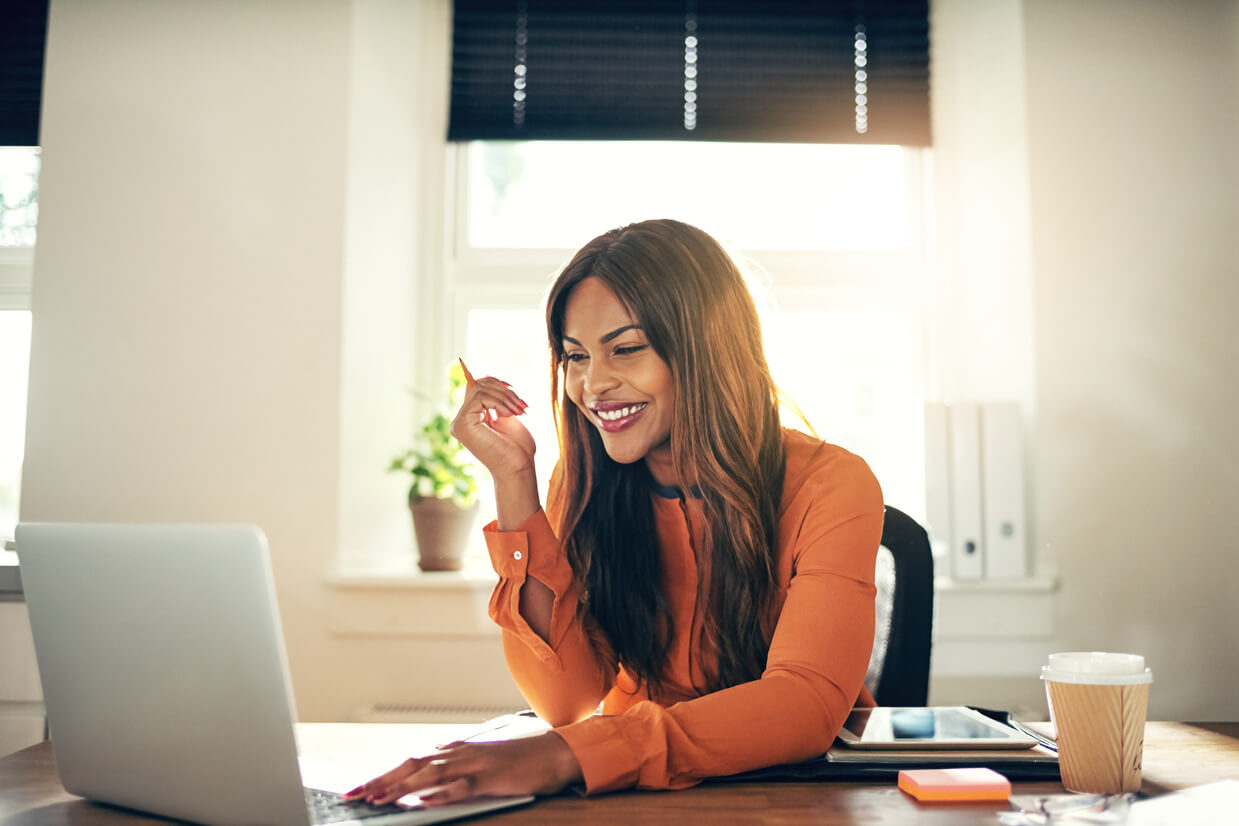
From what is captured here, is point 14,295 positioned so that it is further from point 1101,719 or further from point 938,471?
point 1101,719

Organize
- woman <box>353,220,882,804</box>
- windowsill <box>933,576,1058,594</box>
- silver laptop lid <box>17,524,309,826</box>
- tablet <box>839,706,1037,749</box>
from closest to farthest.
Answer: silver laptop lid <box>17,524,309,826</box>, tablet <box>839,706,1037,749</box>, woman <box>353,220,882,804</box>, windowsill <box>933,576,1058,594</box>

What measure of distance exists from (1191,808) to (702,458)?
0.65 meters

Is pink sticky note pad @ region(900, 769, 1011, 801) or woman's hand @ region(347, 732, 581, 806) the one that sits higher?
woman's hand @ region(347, 732, 581, 806)

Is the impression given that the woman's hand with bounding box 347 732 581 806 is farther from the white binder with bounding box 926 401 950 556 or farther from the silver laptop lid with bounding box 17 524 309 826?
the white binder with bounding box 926 401 950 556

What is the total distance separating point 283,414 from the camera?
2252 millimetres

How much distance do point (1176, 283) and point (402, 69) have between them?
2107mm

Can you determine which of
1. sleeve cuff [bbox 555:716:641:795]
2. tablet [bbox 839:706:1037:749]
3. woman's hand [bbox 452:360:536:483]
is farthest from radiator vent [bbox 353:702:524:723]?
sleeve cuff [bbox 555:716:641:795]

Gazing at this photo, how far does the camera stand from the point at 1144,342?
2.27 meters

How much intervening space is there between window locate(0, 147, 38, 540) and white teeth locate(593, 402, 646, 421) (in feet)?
6.92

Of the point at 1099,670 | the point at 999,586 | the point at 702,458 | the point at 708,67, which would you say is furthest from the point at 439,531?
the point at 1099,670

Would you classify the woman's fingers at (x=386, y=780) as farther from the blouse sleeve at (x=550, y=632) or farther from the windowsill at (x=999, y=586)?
the windowsill at (x=999, y=586)

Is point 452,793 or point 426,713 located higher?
point 452,793

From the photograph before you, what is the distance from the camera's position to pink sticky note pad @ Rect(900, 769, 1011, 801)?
2.63ft

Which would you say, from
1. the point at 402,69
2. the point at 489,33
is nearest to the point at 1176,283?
the point at 489,33
